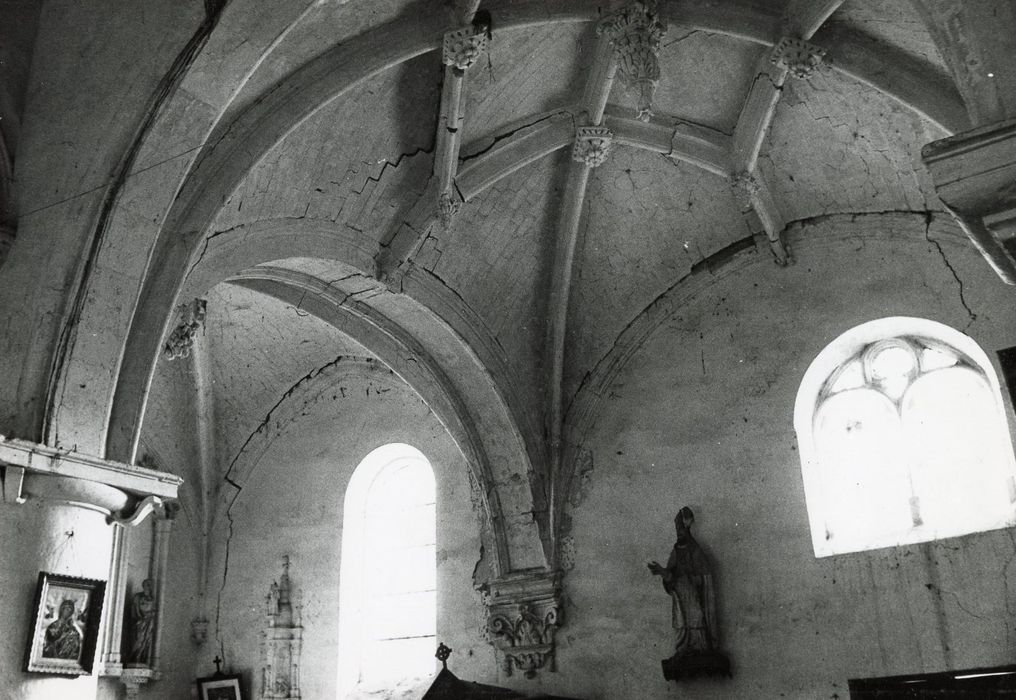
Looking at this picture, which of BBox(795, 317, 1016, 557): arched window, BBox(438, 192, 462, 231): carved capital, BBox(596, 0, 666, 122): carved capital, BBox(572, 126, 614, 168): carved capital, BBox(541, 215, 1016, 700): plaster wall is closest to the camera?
BBox(596, 0, 666, 122): carved capital

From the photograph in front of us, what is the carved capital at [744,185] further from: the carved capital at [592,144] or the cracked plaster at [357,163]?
the cracked plaster at [357,163]

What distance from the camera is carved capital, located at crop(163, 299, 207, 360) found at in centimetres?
855

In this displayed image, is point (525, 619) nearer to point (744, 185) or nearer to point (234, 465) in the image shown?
point (234, 465)

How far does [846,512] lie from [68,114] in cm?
661

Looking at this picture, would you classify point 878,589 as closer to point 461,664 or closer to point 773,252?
point 773,252

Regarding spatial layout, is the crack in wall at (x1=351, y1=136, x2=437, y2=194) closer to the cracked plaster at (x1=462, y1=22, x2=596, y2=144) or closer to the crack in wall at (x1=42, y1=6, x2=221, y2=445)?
the cracked plaster at (x1=462, y1=22, x2=596, y2=144)

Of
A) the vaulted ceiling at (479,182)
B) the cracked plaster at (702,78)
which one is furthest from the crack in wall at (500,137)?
the cracked plaster at (702,78)

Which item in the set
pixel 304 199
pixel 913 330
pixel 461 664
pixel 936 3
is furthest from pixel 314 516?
pixel 936 3

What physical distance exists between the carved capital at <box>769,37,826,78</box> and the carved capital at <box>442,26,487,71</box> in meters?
2.07

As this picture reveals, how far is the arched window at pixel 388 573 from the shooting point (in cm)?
1051

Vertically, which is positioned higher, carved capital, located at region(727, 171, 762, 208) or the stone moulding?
carved capital, located at region(727, 171, 762, 208)

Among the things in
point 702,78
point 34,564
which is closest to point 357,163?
point 702,78

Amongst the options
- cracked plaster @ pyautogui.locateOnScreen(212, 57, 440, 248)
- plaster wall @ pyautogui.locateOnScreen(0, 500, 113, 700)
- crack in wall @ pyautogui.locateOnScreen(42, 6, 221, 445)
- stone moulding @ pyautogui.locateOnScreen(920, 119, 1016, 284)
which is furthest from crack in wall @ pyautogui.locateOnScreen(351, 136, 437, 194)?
stone moulding @ pyautogui.locateOnScreen(920, 119, 1016, 284)

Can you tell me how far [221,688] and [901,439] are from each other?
23.3 feet
